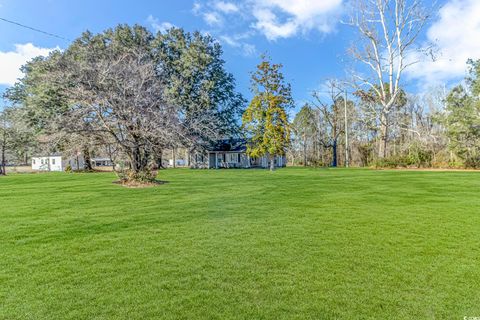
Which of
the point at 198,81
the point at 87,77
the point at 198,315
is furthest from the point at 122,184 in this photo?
the point at 198,81

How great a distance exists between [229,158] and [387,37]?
19.0m

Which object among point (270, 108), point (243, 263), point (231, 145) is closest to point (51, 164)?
point (231, 145)

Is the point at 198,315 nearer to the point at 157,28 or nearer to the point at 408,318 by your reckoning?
the point at 408,318

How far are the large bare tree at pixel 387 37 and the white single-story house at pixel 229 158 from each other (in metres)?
13.3

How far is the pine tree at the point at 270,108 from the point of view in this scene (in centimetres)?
2669

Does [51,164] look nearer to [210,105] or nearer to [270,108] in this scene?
[210,105]

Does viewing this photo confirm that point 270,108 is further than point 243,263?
Yes

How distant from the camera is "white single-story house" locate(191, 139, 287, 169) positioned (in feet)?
110

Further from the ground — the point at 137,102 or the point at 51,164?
the point at 137,102

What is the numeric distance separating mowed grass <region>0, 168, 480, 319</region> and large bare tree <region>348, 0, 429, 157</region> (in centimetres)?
2168

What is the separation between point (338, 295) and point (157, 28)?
34057mm

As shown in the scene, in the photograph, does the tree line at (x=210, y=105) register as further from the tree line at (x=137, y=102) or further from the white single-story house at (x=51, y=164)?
the white single-story house at (x=51, y=164)

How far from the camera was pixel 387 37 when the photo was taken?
2578 cm

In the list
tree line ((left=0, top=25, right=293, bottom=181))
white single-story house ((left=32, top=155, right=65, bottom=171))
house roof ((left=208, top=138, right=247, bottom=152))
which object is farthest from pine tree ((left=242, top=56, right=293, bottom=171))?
white single-story house ((left=32, top=155, right=65, bottom=171))
